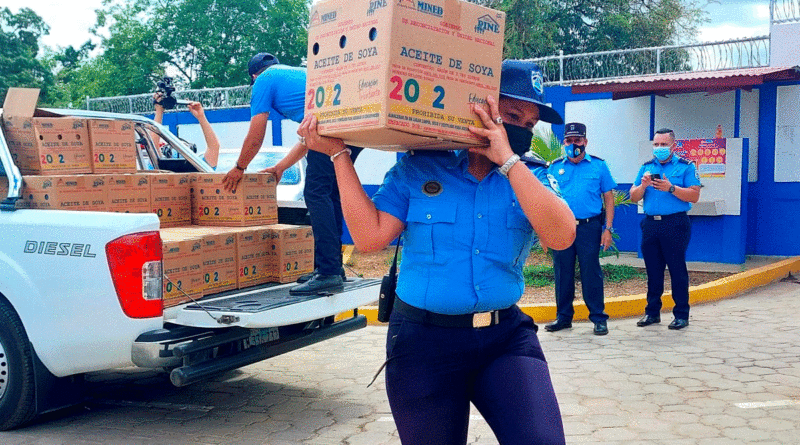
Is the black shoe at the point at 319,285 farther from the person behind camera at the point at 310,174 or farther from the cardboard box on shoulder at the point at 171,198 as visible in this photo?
the cardboard box on shoulder at the point at 171,198

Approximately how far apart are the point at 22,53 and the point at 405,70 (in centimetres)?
3930

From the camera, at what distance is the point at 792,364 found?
604 centimetres

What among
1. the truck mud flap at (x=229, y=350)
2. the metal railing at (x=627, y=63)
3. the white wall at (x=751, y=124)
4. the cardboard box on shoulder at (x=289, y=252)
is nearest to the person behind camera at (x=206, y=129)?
the cardboard box on shoulder at (x=289, y=252)

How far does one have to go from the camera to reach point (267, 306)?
466 centimetres

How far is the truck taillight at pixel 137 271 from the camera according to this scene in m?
4.30

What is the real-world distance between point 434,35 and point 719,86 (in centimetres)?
903

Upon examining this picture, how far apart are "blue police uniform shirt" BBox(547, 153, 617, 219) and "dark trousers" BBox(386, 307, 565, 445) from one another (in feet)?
16.1

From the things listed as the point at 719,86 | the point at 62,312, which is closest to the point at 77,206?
the point at 62,312

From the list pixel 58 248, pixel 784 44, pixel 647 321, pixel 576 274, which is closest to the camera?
pixel 58 248

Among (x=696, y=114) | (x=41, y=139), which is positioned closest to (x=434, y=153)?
(x=41, y=139)

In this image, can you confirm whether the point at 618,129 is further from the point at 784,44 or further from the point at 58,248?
the point at 58,248

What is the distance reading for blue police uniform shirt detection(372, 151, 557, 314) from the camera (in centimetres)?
257

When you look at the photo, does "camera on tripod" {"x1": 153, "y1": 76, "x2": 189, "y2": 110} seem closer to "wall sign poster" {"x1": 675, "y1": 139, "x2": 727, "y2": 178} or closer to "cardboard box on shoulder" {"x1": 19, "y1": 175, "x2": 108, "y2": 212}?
"cardboard box on shoulder" {"x1": 19, "y1": 175, "x2": 108, "y2": 212}

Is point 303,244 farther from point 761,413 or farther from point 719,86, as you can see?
point 719,86
